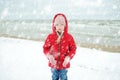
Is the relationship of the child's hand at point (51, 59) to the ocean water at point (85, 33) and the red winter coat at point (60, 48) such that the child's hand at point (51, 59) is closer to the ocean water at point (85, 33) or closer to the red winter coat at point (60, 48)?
the red winter coat at point (60, 48)

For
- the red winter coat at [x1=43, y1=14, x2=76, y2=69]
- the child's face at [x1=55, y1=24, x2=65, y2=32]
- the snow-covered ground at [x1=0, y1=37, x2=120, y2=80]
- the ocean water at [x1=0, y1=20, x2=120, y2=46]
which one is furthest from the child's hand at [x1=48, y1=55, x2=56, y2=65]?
the ocean water at [x1=0, y1=20, x2=120, y2=46]

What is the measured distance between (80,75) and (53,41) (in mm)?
2223

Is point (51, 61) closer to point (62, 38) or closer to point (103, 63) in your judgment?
point (62, 38)

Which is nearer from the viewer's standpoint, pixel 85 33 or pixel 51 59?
pixel 51 59

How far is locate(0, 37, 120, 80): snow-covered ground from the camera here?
5.98m

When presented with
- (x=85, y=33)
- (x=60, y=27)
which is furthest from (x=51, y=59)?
(x=85, y=33)

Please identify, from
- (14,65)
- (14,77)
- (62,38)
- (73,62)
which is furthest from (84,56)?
(62,38)

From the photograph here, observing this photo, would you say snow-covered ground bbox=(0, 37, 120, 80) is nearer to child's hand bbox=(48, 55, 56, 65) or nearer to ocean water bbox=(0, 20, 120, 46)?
child's hand bbox=(48, 55, 56, 65)

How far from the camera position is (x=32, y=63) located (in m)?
7.08

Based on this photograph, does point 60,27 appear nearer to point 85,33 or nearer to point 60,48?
point 60,48

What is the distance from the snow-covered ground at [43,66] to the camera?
19.6 feet

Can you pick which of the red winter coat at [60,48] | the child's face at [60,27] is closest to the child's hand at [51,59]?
the red winter coat at [60,48]

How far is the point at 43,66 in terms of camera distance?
A: 6.89m

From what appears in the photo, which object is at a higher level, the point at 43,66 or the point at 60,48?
the point at 60,48
